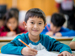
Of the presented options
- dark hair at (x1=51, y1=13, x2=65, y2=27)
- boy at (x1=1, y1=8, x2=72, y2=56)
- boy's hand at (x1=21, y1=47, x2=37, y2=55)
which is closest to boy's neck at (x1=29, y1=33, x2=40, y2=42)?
boy at (x1=1, y1=8, x2=72, y2=56)

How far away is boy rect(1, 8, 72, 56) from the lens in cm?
61

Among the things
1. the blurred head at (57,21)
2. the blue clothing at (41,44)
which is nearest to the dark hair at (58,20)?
the blurred head at (57,21)

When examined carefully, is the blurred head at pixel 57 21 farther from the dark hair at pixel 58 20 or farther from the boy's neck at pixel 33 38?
the boy's neck at pixel 33 38

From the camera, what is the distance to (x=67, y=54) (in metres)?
0.58

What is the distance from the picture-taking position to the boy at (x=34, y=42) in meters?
0.61

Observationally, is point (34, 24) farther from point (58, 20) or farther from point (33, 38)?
point (58, 20)

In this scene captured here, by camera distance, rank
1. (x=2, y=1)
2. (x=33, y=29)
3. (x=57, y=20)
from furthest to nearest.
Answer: (x=2, y=1), (x=57, y=20), (x=33, y=29)

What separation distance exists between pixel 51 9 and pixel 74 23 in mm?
1373

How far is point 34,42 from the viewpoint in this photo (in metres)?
0.75

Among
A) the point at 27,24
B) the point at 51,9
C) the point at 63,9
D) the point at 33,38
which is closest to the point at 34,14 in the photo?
the point at 27,24

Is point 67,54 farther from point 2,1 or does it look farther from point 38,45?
point 2,1

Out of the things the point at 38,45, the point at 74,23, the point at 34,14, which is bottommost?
the point at 74,23

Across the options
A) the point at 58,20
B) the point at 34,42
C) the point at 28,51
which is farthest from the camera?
the point at 58,20

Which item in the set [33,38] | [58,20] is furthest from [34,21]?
[58,20]
